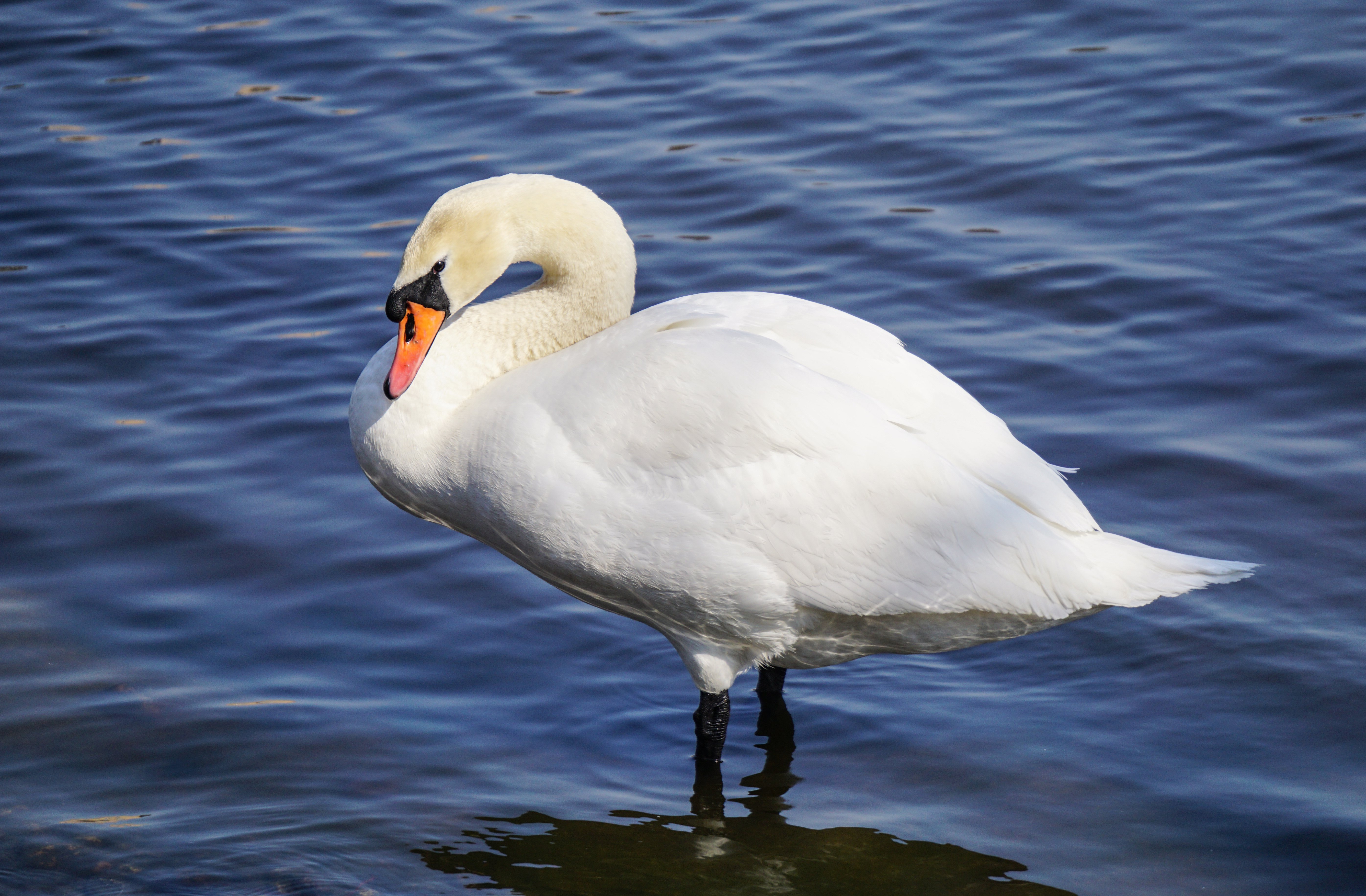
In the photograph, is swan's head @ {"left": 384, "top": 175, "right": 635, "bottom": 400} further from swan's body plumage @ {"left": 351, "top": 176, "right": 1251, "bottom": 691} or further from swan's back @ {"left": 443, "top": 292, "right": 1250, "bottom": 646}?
swan's back @ {"left": 443, "top": 292, "right": 1250, "bottom": 646}

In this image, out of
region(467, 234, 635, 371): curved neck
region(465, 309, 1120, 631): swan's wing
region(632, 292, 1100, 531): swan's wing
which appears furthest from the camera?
region(467, 234, 635, 371): curved neck

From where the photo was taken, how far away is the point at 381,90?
10477mm

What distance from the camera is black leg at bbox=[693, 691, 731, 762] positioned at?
4680 mm

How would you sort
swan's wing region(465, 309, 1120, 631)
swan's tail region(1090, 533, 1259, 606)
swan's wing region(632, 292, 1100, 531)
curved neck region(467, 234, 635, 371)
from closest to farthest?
swan's wing region(465, 309, 1120, 631) → swan's tail region(1090, 533, 1259, 606) → swan's wing region(632, 292, 1100, 531) → curved neck region(467, 234, 635, 371)

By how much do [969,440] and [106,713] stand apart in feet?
9.38

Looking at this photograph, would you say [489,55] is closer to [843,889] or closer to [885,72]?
[885,72]

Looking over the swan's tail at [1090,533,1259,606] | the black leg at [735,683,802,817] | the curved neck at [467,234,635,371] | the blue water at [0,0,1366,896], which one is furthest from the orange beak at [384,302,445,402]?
the swan's tail at [1090,533,1259,606]

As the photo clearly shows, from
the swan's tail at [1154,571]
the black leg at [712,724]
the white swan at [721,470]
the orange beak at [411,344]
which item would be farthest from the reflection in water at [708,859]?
the orange beak at [411,344]

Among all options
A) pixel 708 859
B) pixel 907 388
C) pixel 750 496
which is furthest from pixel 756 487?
pixel 708 859

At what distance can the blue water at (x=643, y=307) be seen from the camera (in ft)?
14.6

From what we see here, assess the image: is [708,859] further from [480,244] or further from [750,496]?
[480,244]

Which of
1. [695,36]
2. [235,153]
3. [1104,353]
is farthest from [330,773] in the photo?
[695,36]

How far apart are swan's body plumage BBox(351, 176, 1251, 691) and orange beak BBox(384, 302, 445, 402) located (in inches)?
1.9

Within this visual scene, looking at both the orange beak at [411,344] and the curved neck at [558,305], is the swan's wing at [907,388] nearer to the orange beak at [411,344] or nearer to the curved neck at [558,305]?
the curved neck at [558,305]
